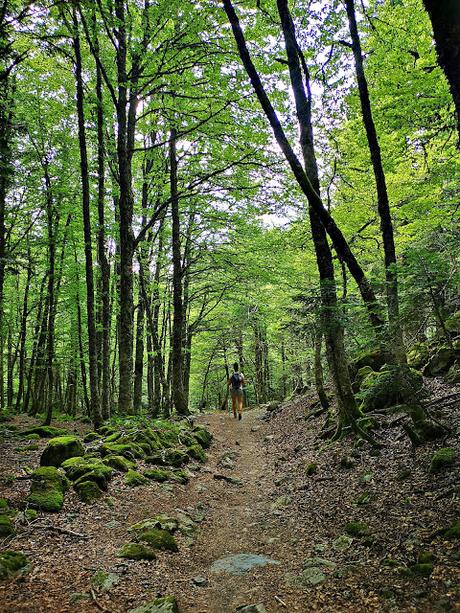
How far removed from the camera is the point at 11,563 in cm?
403

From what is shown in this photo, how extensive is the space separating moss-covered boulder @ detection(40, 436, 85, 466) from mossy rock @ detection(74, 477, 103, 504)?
2.66 feet

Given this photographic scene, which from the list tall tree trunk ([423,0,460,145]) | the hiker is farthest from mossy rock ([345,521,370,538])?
the hiker

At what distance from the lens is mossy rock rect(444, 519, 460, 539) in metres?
4.02

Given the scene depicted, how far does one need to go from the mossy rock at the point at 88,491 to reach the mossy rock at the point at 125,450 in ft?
5.64

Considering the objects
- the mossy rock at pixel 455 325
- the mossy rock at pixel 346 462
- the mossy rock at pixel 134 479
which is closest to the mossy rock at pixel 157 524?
the mossy rock at pixel 134 479

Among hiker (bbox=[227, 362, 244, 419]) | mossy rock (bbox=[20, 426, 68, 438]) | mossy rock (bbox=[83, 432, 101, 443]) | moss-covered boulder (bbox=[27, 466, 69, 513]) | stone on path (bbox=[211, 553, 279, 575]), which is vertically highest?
hiker (bbox=[227, 362, 244, 419])

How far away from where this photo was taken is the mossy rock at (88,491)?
595 cm

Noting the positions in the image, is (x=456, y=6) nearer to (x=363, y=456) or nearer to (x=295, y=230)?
(x=363, y=456)

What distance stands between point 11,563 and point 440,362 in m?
9.16

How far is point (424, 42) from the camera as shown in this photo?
11992 millimetres

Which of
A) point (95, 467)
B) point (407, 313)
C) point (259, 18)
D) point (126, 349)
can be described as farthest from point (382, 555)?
point (259, 18)

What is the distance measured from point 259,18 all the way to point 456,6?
9286 millimetres

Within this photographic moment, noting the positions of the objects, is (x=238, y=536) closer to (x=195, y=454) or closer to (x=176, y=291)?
(x=195, y=454)

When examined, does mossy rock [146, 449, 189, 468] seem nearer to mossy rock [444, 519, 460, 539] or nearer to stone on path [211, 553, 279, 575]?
stone on path [211, 553, 279, 575]
